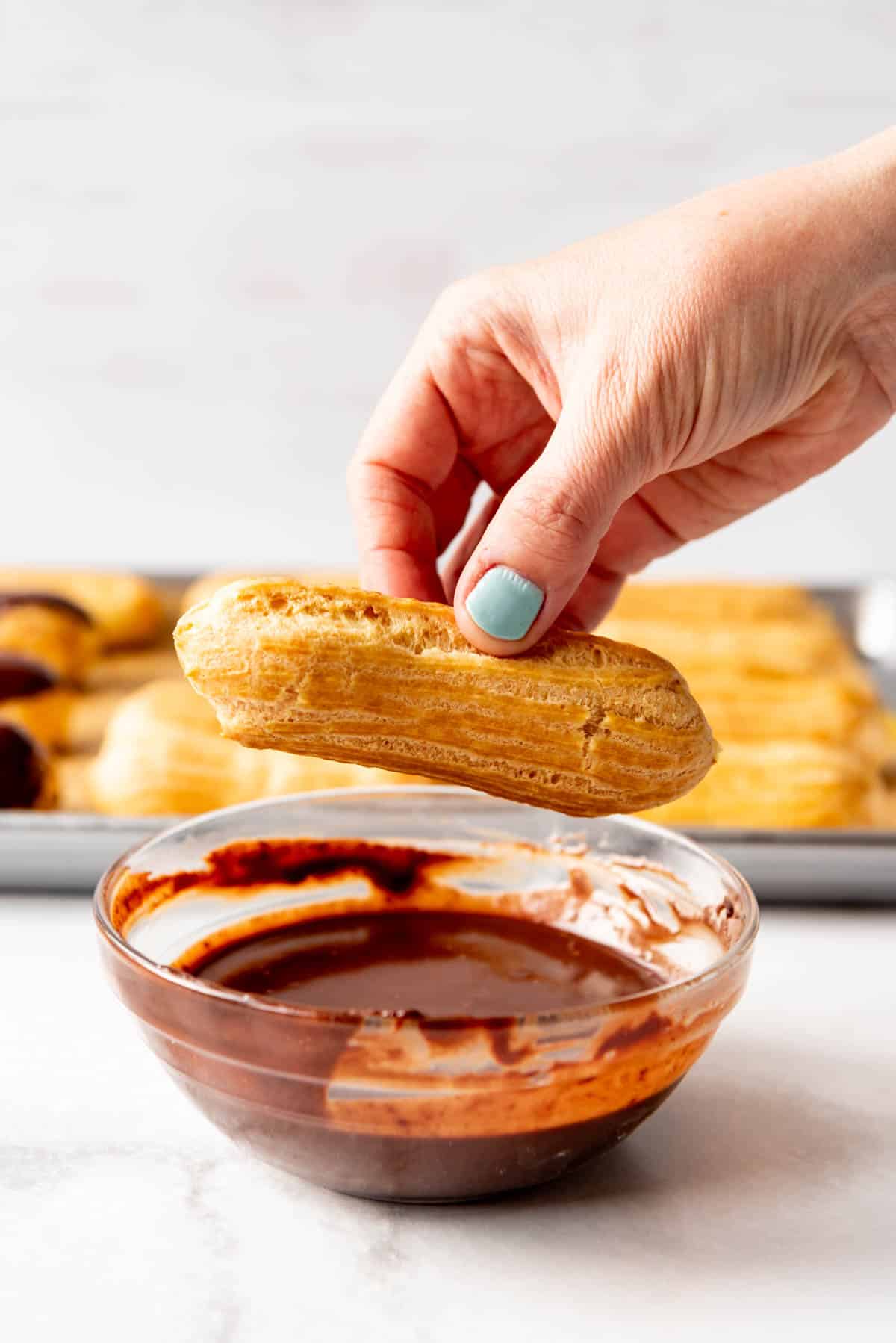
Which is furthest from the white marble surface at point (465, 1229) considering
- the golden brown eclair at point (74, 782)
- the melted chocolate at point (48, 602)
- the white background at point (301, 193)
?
the white background at point (301, 193)

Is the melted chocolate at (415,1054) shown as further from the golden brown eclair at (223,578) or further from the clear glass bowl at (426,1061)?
the golden brown eclair at (223,578)

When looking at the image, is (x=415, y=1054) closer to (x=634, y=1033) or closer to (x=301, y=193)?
(x=634, y=1033)

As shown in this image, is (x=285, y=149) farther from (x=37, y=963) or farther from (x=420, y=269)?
(x=37, y=963)

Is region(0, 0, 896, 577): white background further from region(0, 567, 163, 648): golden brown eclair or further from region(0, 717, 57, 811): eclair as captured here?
region(0, 717, 57, 811): eclair

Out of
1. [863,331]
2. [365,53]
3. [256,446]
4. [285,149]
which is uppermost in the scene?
[863,331]

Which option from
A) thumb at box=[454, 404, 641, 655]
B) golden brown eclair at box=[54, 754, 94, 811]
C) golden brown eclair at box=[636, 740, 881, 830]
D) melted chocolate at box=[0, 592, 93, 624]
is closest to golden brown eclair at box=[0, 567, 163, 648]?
melted chocolate at box=[0, 592, 93, 624]

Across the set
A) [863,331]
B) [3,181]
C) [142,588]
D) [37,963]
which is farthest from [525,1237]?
[3,181]

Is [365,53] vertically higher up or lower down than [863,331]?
lower down

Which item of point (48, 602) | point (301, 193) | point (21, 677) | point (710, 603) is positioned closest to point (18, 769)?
point (21, 677)
